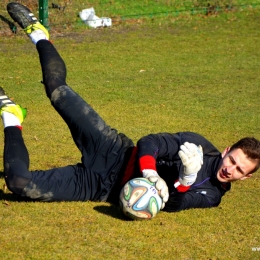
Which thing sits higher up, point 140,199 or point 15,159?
point 15,159

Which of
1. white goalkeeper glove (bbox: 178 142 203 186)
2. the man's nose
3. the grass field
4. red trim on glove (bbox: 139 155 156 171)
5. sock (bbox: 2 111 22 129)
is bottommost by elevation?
the grass field

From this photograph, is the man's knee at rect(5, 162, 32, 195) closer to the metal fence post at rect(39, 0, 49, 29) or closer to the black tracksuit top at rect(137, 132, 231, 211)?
the black tracksuit top at rect(137, 132, 231, 211)

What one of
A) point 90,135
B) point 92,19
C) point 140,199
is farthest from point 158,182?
point 92,19

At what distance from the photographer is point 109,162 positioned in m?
6.36

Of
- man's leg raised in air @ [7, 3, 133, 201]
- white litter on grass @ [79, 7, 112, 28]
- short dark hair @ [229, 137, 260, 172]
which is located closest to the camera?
short dark hair @ [229, 137, 260, 172]

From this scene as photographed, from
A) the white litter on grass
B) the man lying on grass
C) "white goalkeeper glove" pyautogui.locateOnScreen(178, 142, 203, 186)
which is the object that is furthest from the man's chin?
the white litter on grass

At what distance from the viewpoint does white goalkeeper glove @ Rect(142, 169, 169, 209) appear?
18.7 ft

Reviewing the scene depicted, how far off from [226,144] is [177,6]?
1032cm

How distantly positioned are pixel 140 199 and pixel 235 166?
1019 mm

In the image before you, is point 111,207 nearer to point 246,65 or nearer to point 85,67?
point 85,67

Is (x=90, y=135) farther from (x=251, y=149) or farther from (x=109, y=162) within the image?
(x=251, y=149)

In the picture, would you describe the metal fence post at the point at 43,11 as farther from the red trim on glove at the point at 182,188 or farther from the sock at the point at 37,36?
the red trim on glove at the point at 182,188

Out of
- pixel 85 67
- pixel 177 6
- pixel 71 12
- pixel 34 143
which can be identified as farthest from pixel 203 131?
pixel 177 6

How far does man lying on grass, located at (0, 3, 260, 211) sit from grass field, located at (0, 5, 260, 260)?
0.18 meters
